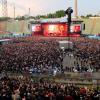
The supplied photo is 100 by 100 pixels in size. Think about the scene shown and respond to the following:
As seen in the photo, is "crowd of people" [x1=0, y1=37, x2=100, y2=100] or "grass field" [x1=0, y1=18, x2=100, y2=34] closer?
"crowd of people" [x1=0, y1=37, x2=100, y2=100]

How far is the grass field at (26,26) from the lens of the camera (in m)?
102

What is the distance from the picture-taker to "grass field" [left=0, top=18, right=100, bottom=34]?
102 metres

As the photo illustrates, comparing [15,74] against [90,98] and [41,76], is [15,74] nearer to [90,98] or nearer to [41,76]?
[41,76]

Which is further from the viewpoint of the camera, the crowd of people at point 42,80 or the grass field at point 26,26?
the grass field at point 26,26

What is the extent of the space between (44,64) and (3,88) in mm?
18200

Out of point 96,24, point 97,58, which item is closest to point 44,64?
point 97,58

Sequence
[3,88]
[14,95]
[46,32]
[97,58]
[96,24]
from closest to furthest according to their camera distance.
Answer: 1. [14,95]
2. [3,88]
3. [97,58]
4. [46,32]
5. [96,24]

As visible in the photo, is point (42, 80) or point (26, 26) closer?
point (42, 80)

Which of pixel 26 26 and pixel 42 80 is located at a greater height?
pixel 26 26

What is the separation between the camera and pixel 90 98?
15.5 meters

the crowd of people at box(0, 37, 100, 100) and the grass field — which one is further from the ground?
the grass field

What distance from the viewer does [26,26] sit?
360 ft

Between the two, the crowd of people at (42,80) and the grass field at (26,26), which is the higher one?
the grass field at (26,26)

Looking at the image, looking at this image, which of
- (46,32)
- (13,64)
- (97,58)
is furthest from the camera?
(46,32)
